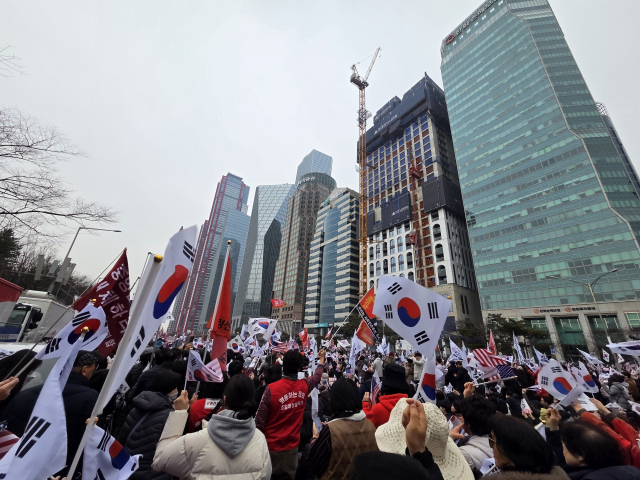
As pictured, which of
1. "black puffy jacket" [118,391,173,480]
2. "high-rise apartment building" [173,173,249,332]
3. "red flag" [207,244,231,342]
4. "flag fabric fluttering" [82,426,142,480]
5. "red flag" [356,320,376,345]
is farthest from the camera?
"high-rise apartment building" [173,173,249,332]

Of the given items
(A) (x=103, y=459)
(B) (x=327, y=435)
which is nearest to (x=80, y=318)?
(A) (x=103, y=459)

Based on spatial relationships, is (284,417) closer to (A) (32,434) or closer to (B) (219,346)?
(B) (219,346)

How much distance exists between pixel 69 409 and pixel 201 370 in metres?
1.83

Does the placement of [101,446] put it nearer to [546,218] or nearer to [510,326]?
[510,326]

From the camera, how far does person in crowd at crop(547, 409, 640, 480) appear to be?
2191 millimetres

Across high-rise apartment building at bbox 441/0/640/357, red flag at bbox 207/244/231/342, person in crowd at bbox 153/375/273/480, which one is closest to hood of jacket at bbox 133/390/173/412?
person in crowd at bbox 153/375/273/480

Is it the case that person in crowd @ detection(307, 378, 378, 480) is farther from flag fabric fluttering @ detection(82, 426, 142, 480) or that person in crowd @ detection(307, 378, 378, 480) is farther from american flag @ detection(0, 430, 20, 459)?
american flag @ detection(0, 430, 20, 459)

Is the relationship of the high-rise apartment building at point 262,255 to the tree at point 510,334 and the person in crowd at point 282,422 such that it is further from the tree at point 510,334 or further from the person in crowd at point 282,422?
the person in crowd at point 282,422

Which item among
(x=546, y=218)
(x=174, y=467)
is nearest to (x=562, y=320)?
(x=546, y=218)

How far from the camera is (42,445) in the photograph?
6.07 feet

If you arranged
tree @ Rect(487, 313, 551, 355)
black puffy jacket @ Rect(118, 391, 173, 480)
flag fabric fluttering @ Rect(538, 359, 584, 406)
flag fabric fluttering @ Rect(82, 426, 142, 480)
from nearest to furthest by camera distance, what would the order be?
flag fabric fluttering @ Rect(82, 426, 142, 480) → black puffy jacket @ Rect(118, 391, 173, 480) → flag fabric fluttering @ Rect(538, 359, 584, 406) → tree @ Rect(487, 313, 551, 355)

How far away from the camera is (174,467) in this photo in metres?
2.19

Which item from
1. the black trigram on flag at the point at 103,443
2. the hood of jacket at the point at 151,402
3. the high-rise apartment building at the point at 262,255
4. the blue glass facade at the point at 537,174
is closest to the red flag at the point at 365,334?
the hood of jacket at the point at 151,402

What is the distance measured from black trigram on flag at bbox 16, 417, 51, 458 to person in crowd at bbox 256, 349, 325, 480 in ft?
6.86
